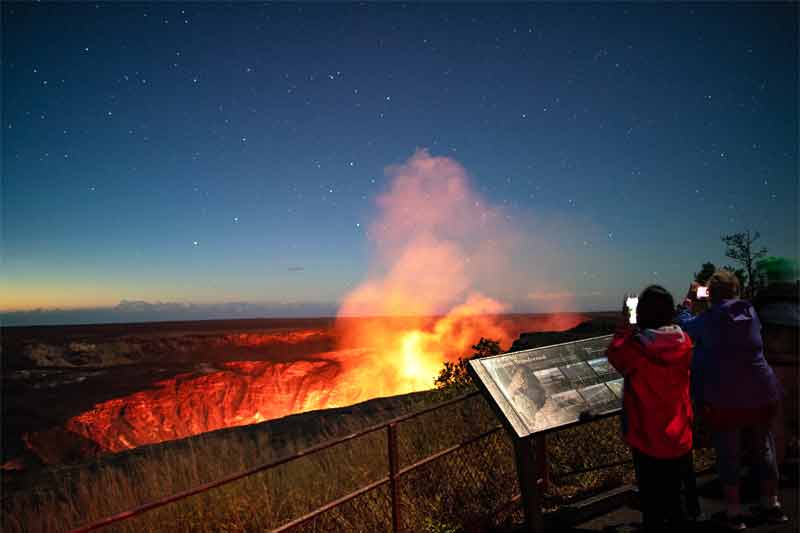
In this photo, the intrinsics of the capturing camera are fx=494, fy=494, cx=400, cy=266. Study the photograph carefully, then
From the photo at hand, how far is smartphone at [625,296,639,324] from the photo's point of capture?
10.5 feet

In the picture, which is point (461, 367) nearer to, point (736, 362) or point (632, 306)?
point (736, 362)

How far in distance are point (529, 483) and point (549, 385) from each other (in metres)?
0.72

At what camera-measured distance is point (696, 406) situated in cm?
380

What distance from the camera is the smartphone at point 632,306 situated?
3205 millimetres

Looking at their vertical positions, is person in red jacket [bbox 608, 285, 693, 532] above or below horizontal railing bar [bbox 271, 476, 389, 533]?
above

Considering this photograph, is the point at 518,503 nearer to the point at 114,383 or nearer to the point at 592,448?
the point at 592,448

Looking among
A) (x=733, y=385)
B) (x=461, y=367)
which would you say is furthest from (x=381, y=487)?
(x=733, y=385)

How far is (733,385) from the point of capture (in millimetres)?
3539

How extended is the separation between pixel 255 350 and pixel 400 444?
53254 millimetres

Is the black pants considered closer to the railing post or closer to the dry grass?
the dry grass

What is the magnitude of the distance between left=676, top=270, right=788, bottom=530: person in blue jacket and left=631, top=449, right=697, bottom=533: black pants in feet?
2.56

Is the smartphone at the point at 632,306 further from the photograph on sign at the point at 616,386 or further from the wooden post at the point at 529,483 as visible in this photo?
the wooden post at the point at 529,483

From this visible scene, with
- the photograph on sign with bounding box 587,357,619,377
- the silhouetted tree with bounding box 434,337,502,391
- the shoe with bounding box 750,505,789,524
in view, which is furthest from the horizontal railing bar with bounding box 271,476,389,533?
the silhouetted tree with bounding box 434,337,502,391

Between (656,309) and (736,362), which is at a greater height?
(656,309)
